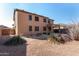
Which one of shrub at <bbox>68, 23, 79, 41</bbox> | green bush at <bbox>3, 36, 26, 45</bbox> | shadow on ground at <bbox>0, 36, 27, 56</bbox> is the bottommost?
shadow on ground at <bbox>0, 36, 27, 56</bbox>

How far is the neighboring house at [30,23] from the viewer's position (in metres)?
5.40

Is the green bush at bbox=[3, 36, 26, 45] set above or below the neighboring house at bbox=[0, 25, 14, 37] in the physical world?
below

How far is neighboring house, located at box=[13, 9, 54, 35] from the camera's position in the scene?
540cm

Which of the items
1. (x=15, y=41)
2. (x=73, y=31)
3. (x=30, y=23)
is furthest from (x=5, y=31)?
(x=73, y=31)

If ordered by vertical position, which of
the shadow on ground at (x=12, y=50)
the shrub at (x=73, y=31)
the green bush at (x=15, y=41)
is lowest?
the shadow on ground at (x=12, y=50)

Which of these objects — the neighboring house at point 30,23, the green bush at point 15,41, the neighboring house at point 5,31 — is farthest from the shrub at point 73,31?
the neighboring house at point 5,31

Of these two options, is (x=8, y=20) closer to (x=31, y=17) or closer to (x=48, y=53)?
(x=31, y=17)

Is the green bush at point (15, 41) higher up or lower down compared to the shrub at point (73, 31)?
lower down

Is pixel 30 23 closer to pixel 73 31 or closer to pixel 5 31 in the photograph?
pixel 5 31

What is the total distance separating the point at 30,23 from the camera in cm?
544

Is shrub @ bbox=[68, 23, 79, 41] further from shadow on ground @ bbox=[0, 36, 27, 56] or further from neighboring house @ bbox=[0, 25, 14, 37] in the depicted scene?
neighboring house @ bbox=[0, 25, 14, 37]

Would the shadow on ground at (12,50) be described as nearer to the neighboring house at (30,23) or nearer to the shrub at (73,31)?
the neighboring house at (30,23)

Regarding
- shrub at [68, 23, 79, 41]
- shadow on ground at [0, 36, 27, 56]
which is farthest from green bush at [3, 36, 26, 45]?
shrub at [68, 23, 79, 41]

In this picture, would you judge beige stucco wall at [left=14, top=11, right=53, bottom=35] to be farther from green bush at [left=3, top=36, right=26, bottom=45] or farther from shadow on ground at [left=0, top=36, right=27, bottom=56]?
shadow on ground at [left=0, top=36, right=27, bottom=56]
